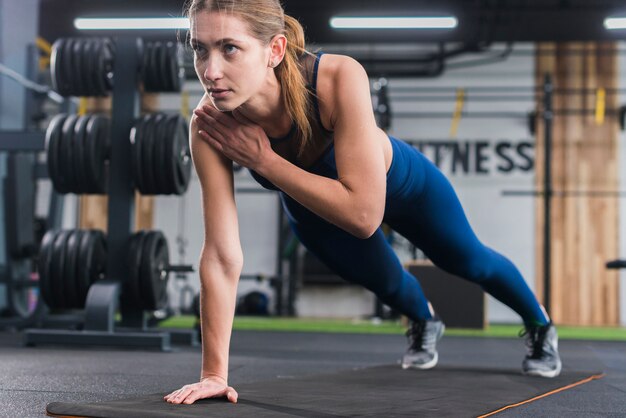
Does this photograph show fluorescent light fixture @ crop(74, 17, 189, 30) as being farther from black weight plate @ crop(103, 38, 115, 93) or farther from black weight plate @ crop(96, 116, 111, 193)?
black weight plate @ crop(96, 116, 111, 193)

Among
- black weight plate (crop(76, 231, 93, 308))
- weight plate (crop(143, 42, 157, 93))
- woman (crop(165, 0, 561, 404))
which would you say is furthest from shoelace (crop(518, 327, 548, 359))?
weight plate (crop(143, 42, 157, 93))

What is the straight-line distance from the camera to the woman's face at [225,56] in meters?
1.50

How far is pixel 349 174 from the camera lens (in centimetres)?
158

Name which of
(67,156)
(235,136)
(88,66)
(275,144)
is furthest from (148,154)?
(235,136)

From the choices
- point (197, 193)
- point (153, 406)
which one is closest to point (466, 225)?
point (153, 406)

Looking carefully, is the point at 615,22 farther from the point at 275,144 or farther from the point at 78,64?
the point at 275,144

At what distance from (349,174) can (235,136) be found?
268 millimetres

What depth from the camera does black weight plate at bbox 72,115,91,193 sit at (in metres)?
3.73

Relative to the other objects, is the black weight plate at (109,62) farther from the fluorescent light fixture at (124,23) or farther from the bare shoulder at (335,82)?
the fluorescent light fixture at (124,23)

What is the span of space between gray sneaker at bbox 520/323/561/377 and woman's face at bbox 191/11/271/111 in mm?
1515

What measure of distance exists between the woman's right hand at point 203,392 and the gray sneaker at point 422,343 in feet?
3.94

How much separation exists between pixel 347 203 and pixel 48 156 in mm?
2578

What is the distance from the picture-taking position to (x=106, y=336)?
366 cm

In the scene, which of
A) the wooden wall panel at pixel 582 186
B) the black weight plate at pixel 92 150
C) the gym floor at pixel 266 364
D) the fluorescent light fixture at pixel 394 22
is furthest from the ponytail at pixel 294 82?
the wooden wall panel at pixel 582 186
